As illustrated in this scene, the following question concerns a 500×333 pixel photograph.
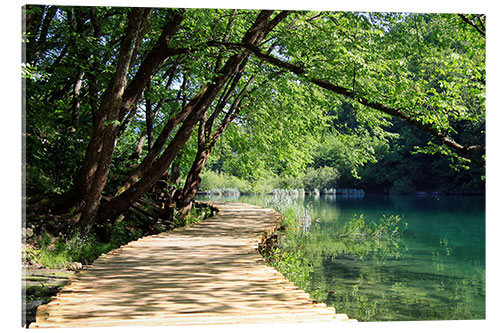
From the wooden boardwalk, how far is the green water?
5.32ft

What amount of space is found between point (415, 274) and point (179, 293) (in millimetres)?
4996

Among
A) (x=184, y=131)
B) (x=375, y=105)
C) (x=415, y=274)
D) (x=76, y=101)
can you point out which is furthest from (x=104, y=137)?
(x=415, y=274)

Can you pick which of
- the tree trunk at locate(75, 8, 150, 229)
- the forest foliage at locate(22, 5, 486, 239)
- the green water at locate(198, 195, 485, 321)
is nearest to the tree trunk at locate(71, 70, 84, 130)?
the forest foliage at locate(22, 5, 486, 239)

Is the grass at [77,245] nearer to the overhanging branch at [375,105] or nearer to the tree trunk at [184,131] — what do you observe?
the tree trunk at [184,131]

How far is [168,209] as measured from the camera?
9.80m

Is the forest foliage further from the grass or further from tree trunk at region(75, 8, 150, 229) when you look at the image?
the grass

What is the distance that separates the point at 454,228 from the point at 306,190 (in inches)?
424

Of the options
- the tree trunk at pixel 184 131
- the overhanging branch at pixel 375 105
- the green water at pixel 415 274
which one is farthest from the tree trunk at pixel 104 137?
the green water at pixel 415 274

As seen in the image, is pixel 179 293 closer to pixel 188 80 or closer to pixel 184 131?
pixel 184 131

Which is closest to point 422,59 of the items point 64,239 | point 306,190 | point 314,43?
point 314,43

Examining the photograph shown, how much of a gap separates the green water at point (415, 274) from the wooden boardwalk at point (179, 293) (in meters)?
1.62

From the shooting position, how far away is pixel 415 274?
307 inches

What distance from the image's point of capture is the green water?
6.11 metres
